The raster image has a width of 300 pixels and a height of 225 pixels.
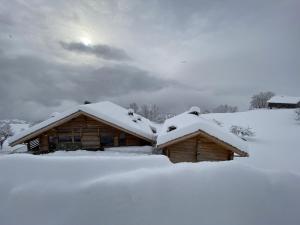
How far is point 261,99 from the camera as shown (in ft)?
276

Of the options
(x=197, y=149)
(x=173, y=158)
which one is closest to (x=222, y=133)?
(x=197, y=149)

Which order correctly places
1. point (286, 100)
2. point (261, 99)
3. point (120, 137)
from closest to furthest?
1. point (120, 137)
2. point (286, 100)
3. point (261, 99)

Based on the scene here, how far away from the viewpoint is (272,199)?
6.81ft

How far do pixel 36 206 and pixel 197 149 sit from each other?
36.4ft

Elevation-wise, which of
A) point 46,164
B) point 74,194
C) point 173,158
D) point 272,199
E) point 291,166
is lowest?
point 291,166

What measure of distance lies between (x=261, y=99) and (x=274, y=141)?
199ft

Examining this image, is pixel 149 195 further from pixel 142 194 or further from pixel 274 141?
pixel 274 141

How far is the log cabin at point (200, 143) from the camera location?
11.2m

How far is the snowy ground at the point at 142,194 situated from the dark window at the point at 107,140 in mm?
12342

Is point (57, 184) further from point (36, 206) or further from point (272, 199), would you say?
point (272, 199)

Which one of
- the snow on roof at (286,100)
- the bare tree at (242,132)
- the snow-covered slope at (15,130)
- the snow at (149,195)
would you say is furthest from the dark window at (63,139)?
the snow on roof at (286,100)

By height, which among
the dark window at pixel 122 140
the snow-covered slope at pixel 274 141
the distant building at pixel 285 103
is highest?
the distant building at pixel 285 103

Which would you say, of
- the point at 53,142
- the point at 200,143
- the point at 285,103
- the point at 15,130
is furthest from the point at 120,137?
the point at 285,103

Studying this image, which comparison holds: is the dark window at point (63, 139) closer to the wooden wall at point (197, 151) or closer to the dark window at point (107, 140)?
the dark window at point (107, 140)
